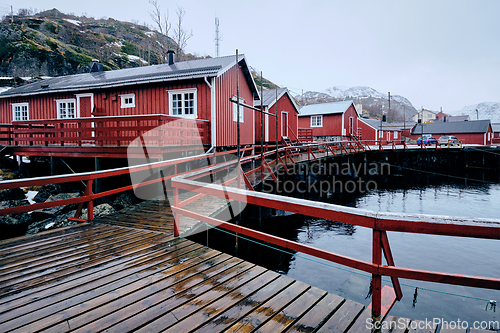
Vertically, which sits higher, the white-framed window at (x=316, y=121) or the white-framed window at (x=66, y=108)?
the white-framed window at (x=316, y=121)

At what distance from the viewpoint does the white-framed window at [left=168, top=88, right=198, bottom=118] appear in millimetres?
12734

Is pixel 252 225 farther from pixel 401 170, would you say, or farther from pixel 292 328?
pixel 401 170

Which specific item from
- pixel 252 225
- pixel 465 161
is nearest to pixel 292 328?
pixel 252 225

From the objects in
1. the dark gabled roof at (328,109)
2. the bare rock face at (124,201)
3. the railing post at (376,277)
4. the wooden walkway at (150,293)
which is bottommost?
the bare rock face at (124,201)

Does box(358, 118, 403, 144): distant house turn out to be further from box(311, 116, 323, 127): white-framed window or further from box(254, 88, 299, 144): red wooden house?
box(254, 88, 299, 144): red wooden house

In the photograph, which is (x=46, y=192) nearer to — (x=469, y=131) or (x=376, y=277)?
(x=376, y=277)

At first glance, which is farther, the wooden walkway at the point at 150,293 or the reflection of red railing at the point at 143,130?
the reflection of red railing at the point at 143,130

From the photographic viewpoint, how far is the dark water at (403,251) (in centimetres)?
658

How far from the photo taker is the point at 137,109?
45.0 feet

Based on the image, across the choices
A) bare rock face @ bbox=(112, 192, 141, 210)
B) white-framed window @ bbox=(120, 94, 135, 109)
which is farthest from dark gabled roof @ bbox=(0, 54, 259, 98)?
bare rock face @ bbox=(112, 192, 141, 210)

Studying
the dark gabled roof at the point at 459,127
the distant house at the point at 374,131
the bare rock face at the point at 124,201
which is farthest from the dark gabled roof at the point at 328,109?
the dark gabled roof at the point at 459,127

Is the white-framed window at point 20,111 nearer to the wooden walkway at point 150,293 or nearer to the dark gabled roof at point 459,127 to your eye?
the wooden walkway at point 150,293

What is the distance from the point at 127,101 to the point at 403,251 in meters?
14.1

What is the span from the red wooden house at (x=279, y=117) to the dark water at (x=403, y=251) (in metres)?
4.59
